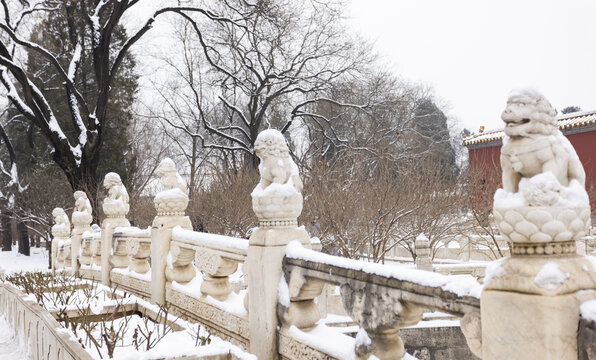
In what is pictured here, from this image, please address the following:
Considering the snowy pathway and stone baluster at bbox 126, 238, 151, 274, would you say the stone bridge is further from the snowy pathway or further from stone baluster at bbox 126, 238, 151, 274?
the snowy pathway

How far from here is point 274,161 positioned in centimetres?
521

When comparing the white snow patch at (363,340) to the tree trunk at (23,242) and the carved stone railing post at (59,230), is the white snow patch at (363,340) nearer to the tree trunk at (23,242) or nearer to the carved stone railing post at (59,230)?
the carved stone railing post at (59,230)

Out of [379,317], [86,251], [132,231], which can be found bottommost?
[86,251]

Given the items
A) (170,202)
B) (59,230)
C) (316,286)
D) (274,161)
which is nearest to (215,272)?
(274,161)

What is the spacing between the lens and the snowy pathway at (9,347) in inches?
295

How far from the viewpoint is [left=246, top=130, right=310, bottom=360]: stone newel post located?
504cm

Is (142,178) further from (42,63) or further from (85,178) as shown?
(85,178)

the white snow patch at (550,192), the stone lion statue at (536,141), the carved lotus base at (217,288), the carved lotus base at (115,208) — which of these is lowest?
the carved lotus base at (217,288)

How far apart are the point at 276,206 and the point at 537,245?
9.49 ft

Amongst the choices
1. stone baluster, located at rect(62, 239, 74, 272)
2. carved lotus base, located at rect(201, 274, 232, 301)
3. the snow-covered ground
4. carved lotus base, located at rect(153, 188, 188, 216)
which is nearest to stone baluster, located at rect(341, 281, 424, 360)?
carved lotus base, located at rect(201, 274, 232, 301)

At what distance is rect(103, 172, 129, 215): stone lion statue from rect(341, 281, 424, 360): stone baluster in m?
8.07

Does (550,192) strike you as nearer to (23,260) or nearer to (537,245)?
Answer: (537,245)

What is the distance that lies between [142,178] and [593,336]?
101 ft

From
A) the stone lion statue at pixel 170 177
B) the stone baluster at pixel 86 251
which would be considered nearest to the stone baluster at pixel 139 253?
the stone lion statue at pixel 170 177
